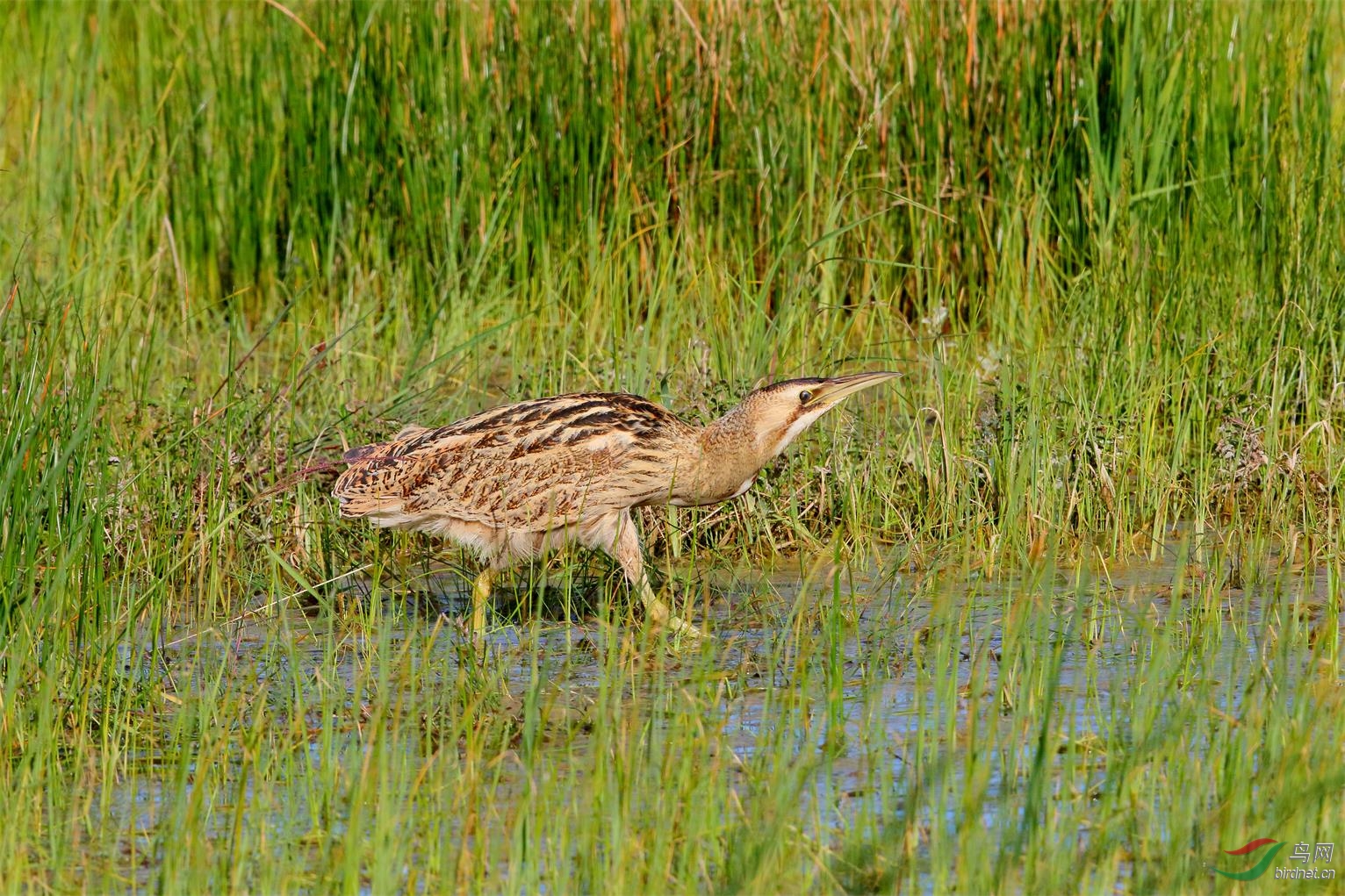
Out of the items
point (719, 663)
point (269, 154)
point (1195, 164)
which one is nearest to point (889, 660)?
point (719, 663)

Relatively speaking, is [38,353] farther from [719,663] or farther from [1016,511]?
[1016,511]

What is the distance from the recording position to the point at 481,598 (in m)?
5.59

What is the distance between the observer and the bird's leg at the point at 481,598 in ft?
17.2

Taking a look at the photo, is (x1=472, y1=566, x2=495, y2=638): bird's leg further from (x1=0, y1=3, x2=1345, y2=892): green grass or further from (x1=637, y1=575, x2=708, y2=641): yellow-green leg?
(x1=637, y1=575, x2=708, y2=641): yellow-green leg

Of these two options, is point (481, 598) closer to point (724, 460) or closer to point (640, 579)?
point (640, 579)

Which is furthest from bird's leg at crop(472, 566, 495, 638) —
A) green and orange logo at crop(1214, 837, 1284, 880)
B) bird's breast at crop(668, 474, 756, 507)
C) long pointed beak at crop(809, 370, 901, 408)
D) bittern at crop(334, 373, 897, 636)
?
green and orange logo at crop(1214, 837, 1284, 880)

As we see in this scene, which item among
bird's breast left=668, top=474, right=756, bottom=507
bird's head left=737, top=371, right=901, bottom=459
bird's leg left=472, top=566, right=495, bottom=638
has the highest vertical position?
bird's head left=737, top=371, right=901, bottom=459

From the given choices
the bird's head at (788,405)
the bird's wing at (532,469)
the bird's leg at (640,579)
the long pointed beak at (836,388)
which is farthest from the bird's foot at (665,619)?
the long pointed beak at (836,388)

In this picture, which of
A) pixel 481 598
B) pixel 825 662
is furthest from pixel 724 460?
pixel 825 662

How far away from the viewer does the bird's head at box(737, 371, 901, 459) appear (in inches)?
231

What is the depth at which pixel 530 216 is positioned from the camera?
8484 millimetres

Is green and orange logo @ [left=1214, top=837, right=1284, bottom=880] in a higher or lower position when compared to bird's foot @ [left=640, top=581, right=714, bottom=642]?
higher

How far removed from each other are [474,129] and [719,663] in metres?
3.94

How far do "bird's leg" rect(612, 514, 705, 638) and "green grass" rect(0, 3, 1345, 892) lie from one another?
0.11 m
